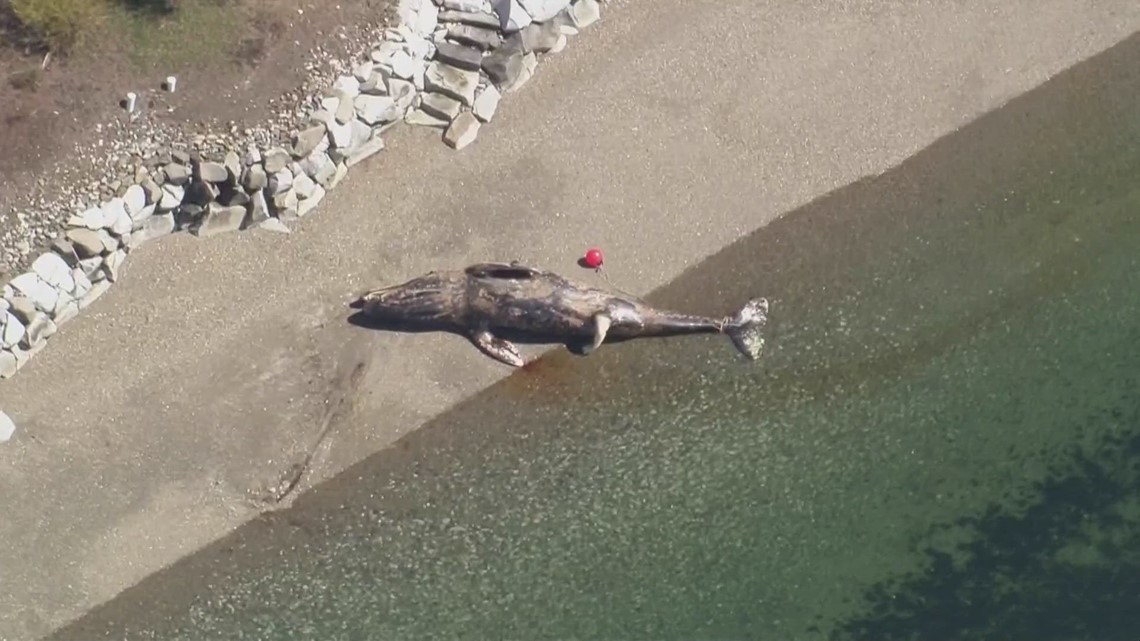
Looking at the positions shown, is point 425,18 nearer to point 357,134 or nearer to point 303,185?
point 357,134

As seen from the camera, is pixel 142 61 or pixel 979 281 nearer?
pixel 142 61

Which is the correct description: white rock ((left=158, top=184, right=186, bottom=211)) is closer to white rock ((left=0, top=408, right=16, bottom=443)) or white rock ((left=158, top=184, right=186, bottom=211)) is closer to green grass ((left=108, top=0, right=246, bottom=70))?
green grass ((left=108, top=0, right=246, bottom=70))

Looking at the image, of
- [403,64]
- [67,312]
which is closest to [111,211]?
[67,312]

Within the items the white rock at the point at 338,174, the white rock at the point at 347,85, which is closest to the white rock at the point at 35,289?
the white rock at the point at 338,174

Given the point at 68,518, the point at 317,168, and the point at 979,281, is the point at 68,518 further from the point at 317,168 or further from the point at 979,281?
the point at 979,281

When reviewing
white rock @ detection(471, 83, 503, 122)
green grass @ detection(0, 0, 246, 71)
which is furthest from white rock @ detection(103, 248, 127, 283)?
white rock @ detection(471, 83, 503, 122)

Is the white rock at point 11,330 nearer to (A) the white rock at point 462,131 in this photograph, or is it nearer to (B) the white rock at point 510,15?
(A) the white rock at point 462,131

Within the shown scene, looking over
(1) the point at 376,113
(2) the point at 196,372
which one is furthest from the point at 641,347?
(2) the point at 196,372

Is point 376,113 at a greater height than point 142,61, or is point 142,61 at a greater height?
point 376,113
